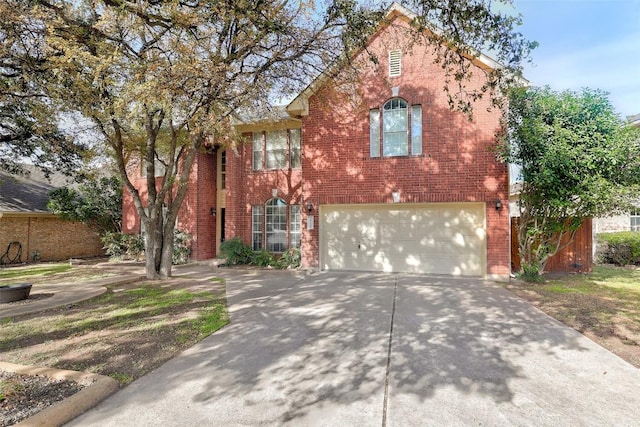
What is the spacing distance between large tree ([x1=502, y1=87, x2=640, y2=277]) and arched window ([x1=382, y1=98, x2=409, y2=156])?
292 cm

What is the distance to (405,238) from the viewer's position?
11.5m

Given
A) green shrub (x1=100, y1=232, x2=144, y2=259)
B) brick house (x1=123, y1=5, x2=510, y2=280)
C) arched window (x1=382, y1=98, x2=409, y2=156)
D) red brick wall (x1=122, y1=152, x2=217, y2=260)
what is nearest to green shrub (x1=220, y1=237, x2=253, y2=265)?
red brick wall (x1=122, y1=152, x2=217, y2=260)

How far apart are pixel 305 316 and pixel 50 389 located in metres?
3.90

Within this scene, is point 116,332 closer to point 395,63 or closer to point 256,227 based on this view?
point 256,227

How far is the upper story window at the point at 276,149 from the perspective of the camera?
1405cm

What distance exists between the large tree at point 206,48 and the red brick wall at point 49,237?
1069 cm

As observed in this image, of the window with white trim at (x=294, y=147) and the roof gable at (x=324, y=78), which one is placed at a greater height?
the roof gable at (x=324, y=78)

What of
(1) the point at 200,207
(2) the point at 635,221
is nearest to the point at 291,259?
(1) the point at 200,207

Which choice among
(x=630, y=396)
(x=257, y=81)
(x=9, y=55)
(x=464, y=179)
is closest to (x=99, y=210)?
(x=9, y=55)

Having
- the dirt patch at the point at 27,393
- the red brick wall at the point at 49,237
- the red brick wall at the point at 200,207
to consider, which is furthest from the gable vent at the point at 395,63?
the red brick wall at the point at 49,237

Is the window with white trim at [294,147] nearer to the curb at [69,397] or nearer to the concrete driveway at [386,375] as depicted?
the concrete driveway at [386,375]

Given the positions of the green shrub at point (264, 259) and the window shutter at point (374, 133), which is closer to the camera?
the window shutter at point (374, 133)

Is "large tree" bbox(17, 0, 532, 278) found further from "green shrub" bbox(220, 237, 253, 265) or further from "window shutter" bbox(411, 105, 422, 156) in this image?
"green shrub" bbox(220, 237, 253, 265)

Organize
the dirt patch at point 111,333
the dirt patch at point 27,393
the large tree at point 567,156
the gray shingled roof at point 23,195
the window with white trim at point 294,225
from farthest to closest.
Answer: the gray shingled roof at point 23,195 < the window with white trim at point 294,225 < the large tree at point 567,156 < the dirt patch at point 111,333 < the dirt patch at point 27,393
